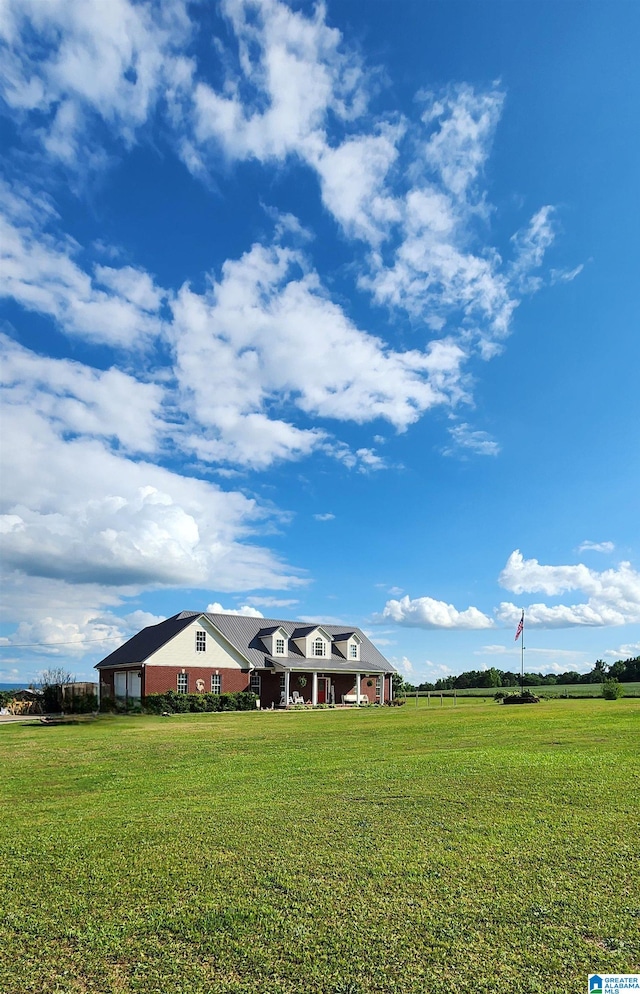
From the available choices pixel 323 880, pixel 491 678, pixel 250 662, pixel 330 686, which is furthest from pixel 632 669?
pixel 323 880

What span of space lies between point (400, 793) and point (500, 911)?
166 inches

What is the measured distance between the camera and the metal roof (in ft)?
135

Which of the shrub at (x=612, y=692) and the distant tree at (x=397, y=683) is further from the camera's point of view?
the distant tree at (x=397, y=683)

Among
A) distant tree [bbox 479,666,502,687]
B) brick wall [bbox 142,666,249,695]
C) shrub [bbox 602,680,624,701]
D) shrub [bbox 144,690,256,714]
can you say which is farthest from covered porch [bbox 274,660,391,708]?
distant tree [bbox 479,666,502,687]

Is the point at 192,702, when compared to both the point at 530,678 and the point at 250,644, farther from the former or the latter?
the point at 530,678

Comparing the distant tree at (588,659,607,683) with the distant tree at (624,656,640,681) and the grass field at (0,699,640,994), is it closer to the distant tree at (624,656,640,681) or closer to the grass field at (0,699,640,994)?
the distant tree at (624,656,640,681)

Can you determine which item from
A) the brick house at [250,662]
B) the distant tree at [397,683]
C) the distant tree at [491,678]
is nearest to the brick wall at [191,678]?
the brick house at [250,662]

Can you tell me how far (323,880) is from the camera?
5.41 metres

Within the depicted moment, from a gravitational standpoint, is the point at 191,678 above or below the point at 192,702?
above

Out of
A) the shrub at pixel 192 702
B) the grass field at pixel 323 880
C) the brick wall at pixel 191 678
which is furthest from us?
the brick wall at pixel 191 678

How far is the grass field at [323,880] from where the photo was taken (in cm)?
404

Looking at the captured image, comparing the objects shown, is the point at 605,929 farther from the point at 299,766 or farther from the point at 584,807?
the point at 299,766

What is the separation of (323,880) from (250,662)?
3826 cm

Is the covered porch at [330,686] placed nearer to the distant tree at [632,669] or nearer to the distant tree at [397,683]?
the distant tree at [397,683]
